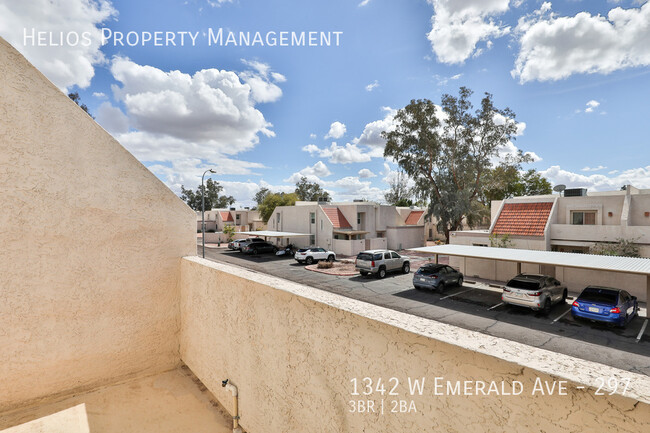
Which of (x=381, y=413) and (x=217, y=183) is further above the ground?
(x=217, y=183)

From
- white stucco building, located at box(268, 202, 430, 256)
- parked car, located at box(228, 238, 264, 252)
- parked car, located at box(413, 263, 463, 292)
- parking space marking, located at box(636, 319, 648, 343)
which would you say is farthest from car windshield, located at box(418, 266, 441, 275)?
parked car, located at box(228, 238, 264, 252)

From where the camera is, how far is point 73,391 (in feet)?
19.6

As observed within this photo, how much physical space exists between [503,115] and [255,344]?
122 ft

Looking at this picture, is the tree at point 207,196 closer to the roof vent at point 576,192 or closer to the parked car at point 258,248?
the parked car at point 258,248

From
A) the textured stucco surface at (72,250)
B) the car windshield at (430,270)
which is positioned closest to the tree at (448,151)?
the car windshield at (430,270)

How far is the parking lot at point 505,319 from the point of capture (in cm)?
1000

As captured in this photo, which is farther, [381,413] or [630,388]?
[381,413]

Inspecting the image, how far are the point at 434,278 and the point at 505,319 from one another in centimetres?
458

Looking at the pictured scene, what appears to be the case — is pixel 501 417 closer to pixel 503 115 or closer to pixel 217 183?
pixel 503 115

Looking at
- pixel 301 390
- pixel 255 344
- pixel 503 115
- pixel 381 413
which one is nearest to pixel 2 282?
pixel 255 344

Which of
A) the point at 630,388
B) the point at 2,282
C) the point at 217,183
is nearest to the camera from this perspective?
the point at 630,388

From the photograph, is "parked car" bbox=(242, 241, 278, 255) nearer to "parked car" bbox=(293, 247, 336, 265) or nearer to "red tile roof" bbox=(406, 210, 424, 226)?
"parked car" bbox=(293, 247, 336, 265)

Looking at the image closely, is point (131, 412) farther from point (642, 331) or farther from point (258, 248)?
point (258, 248)

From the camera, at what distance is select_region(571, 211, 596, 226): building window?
20.0 metres
